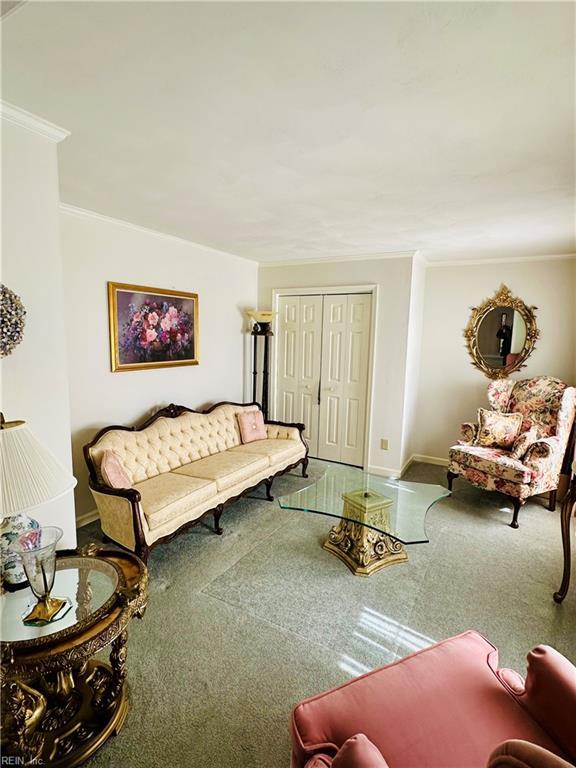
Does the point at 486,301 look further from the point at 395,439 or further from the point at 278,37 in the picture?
the point at 278,37

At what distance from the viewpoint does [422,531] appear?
8.00ft

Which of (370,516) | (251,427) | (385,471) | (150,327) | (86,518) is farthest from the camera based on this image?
(385,471)

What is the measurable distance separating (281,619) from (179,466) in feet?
5.32

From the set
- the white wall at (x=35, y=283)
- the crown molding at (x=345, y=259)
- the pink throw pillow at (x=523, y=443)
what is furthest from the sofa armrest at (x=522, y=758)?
the crown molding at (x=345, y=259)

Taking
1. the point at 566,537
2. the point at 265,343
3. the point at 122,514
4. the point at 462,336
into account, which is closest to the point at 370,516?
the point at 566,537

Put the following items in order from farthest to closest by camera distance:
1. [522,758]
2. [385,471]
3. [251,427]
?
[385,471], [251,427], [522,758]

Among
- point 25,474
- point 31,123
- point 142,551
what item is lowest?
point 142,551

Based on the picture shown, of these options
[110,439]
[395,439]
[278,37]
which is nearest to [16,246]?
[278,37]

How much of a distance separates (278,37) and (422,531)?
2.50m

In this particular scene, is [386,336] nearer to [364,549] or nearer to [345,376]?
[345,376]

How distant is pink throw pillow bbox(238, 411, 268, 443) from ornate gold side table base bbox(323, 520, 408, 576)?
5.00ft

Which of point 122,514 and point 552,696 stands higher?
point 552,696

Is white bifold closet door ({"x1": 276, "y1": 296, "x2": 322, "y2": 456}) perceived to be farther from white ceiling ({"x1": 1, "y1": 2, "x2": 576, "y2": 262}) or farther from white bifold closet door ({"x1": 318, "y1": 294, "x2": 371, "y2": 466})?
white ceiling ({"x1": 1, "y1": 2, "x2": 576, "y2": 262})

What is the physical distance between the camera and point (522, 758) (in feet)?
2.06
